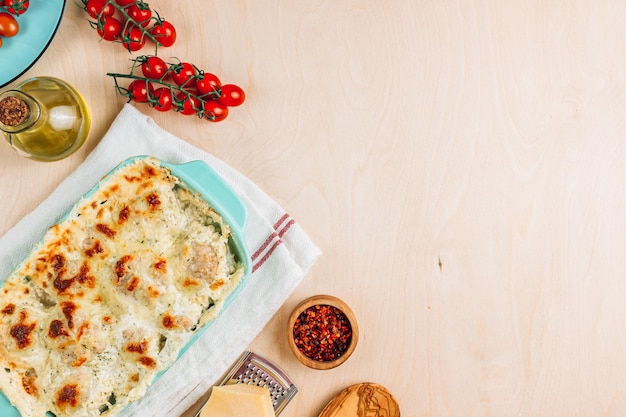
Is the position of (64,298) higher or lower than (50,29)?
lower

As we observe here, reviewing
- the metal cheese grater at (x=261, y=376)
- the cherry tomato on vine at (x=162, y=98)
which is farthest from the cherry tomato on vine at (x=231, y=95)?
the metal cheese grater at (x=261, y=376)

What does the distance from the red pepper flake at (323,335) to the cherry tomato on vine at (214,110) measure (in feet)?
1.96

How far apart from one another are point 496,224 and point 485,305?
0.80 feet

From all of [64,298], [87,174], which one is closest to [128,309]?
[64,298]

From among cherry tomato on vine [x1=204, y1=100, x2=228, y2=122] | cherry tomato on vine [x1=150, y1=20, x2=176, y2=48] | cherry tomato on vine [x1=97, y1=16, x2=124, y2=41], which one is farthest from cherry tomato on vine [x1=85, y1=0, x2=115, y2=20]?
cherry tomato on vine [x1=204, y1=100, x2=228, y2=122]

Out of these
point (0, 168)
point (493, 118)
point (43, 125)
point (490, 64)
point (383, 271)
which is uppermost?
point (490, 64)

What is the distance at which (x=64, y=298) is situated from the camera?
54.5 inches

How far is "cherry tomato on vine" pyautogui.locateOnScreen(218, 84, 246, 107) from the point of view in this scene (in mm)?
1543

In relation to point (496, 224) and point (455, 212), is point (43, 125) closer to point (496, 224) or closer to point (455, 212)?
point (455, 212)

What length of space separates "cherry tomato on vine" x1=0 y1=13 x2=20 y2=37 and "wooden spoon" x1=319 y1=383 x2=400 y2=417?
4.38 feet

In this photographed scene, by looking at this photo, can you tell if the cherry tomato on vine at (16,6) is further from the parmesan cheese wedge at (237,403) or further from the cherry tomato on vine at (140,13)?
the parmesan cheese wedge at (237,403)

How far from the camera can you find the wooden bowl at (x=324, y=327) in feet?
5.02

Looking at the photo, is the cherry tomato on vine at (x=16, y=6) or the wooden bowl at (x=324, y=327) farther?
the wooden bowl at (x=324, y=327)

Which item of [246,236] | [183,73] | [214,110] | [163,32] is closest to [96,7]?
[163,32]
